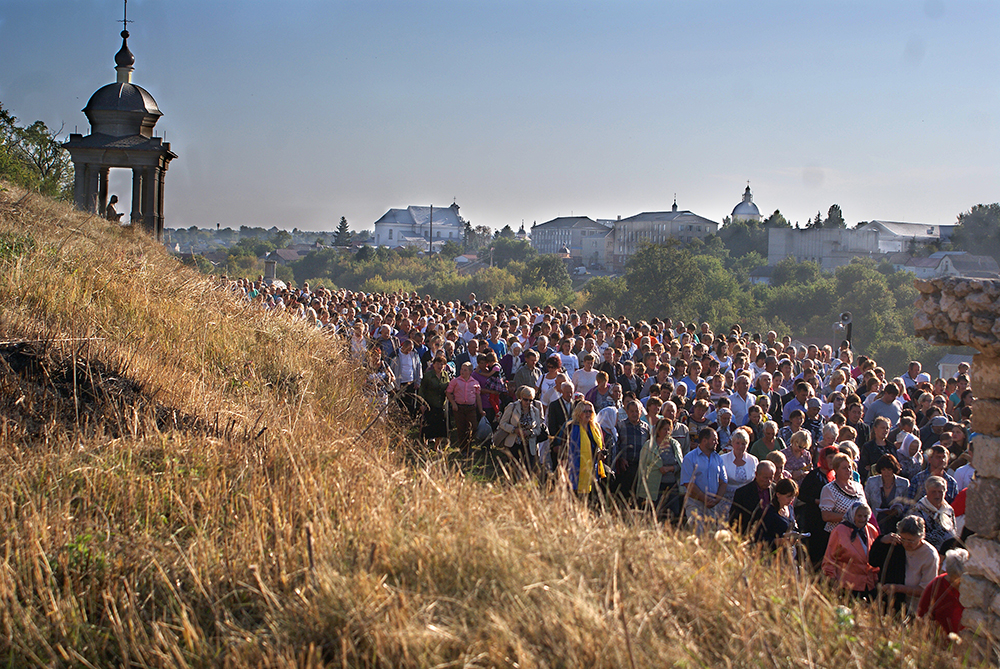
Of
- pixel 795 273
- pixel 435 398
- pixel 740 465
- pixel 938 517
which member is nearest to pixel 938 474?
pixel 938 517

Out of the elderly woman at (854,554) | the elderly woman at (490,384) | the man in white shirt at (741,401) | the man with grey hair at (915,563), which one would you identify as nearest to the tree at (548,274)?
the elderly woman at (490,384)

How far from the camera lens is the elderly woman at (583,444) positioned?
792 cm

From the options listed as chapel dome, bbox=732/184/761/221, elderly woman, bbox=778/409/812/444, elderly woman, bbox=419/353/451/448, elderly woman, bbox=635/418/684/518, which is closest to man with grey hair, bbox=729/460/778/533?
elderly woman, bbox=635/418/684/518

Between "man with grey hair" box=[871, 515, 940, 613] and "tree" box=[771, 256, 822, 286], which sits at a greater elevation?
"tree" box=[771, 256, 822, 286]

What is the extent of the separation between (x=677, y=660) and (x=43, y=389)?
5429mm

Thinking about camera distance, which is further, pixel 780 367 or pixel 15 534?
pixel 780 367

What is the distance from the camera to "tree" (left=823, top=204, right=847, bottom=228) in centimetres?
11812

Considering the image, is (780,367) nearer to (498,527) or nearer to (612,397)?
(612,397)

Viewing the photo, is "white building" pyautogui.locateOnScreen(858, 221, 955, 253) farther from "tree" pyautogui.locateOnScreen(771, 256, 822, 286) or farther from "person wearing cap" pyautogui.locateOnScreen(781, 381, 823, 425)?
"person wearing cap" pyautogui.locateOnScreen(781, 381, 823, 425)

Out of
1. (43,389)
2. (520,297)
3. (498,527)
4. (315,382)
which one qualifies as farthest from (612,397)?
(520,297)

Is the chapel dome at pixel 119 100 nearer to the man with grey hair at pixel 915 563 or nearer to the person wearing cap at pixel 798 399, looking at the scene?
the person wearing cap at pixel 798 399

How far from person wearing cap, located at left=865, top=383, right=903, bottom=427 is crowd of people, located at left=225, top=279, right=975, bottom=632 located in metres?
0.03

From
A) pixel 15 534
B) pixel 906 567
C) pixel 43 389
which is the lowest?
pixel 906 567

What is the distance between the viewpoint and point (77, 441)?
20.7 ft
